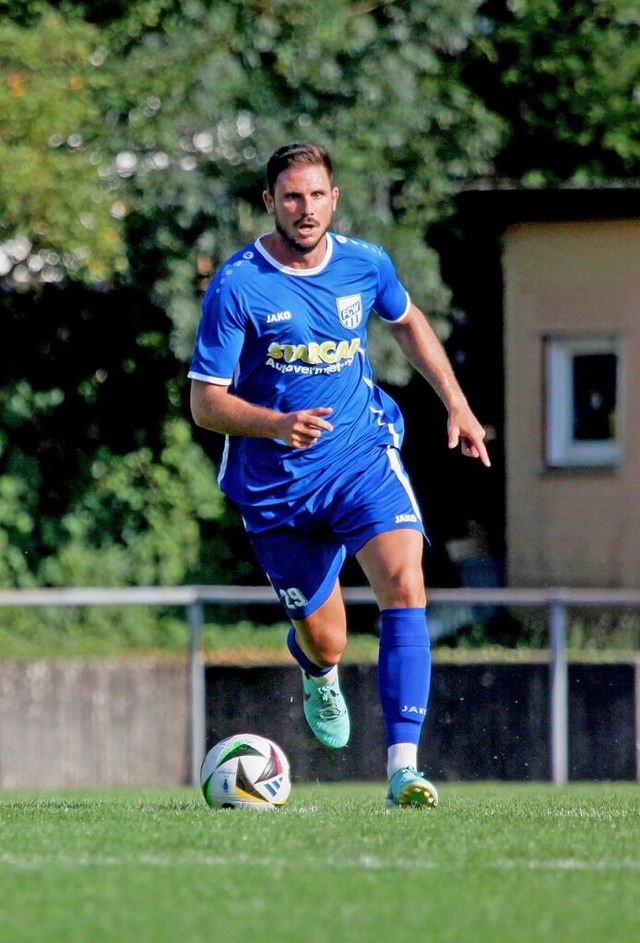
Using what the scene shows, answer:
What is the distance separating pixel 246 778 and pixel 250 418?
4.10ft

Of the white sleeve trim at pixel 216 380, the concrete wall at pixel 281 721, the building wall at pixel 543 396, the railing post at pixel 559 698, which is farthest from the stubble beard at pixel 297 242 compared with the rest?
the building wall at pixel 543 396

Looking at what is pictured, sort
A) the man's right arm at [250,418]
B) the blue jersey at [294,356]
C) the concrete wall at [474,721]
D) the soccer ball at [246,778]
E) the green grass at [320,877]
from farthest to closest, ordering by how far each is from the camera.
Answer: the concrete wall at [474,721] < the blue jersey at [294,356] < the soccer ball at [246,778] < the man's right arm at [250,418] < the green grass at [320,877]

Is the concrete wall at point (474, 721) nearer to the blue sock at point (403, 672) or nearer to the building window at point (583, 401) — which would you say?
the building window at point (583, 401)

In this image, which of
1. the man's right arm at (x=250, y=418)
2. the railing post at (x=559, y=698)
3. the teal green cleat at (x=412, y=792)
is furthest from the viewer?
the railing post at (x=559, y=698)

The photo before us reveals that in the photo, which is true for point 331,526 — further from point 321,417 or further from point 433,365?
point 433,365

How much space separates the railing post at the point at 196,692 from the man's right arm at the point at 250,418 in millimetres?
7676

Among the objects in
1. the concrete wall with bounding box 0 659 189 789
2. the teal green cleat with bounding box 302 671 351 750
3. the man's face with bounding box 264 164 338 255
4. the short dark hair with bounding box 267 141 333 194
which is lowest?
the concrete wall with bounding box 0 659 189 789

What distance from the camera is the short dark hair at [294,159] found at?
7359 millimetres

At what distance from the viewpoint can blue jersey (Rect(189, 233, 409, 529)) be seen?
7.38m

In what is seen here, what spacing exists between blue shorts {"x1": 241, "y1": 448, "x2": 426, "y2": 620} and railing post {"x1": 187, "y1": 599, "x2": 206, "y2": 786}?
6793 mm

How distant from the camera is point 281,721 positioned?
1467 cm

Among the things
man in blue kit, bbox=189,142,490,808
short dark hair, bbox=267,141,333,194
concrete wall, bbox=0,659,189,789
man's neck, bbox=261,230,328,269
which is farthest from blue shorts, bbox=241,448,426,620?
concrete wall, bbox=0,659,189,789

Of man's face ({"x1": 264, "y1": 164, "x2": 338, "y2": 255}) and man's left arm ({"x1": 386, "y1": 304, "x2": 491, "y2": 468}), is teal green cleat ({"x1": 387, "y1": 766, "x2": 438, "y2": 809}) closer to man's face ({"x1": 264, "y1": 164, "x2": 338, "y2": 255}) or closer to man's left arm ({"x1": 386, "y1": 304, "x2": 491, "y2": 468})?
man's left arm ({"x1": 386, "y1": 304, "x2": 491, "y2": 468})

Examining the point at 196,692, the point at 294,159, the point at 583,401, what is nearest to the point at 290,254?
the point at 294,159
